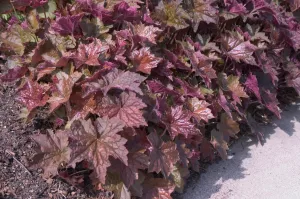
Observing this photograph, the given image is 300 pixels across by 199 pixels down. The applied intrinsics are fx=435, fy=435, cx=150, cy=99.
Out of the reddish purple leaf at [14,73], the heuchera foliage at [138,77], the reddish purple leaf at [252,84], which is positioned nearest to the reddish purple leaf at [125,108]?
the heuchera foliage at [138,77]

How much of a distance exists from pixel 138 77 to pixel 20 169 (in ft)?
2.95

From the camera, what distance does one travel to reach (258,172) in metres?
3.11

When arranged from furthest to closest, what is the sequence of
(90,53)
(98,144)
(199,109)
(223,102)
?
(223,102)
(199,109)
(90,53)
(98,144)

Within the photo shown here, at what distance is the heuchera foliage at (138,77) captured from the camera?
2346 mm

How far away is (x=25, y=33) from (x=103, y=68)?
0.63 m

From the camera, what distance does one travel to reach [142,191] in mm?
2568

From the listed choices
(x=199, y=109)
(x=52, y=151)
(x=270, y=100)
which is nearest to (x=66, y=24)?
(x=52, y=151)

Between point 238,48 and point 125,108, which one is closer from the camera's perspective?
point 125,108

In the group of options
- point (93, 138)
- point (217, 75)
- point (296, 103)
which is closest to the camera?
point (93, 138)

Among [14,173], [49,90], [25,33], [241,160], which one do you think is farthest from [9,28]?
[241,160]

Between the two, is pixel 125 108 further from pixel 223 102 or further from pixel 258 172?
pixel 258 172

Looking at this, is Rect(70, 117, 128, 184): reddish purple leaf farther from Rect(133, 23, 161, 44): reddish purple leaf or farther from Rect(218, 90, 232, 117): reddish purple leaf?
Rect(218, 90, 232, 117): reddish purple leaf

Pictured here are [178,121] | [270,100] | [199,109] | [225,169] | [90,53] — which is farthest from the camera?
[270,100]

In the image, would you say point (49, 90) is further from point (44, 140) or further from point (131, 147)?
point (131, 147)
